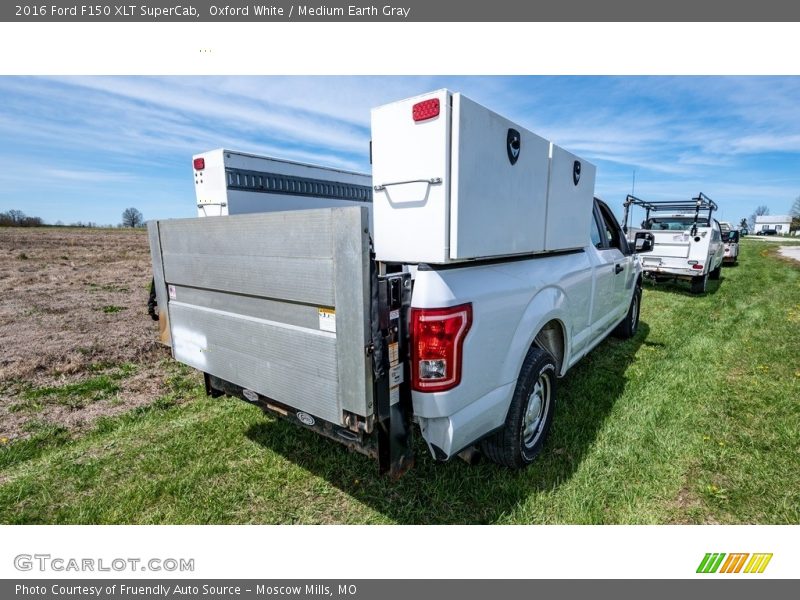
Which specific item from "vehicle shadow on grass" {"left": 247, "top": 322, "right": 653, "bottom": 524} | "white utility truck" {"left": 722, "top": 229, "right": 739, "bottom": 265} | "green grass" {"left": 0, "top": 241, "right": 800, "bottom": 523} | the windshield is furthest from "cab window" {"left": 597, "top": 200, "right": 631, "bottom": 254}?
"white utility truck" {"left": 722, "top": 229, "right": 739, "bottom": 265}

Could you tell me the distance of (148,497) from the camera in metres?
2.61

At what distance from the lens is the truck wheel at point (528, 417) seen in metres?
2.63

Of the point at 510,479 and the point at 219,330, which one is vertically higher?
the point at 219,330

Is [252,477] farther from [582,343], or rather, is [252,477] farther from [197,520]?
[582,343]

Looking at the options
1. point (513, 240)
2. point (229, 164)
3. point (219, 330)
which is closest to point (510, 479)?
point (513, 240)

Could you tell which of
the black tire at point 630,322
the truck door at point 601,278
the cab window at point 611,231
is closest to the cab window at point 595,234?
the truck door at point 601,278

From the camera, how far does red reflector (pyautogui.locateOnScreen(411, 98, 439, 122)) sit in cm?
202

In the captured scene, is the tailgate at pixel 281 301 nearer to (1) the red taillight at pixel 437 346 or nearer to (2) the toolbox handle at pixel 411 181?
(1) the red taillight at pixel 437 346

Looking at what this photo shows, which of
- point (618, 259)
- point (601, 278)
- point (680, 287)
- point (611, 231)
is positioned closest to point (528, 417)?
point (601, 278)

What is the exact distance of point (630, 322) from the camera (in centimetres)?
606

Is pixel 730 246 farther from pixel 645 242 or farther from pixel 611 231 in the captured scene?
pixel 611 231

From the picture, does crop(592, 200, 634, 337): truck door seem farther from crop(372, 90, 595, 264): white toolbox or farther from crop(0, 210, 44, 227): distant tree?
crop(0, 210, 44, 227): distant tree

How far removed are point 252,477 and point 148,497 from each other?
25.2 inches

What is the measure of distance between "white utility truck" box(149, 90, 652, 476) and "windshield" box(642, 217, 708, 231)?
10191 millimetres
